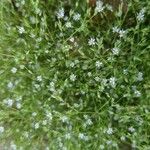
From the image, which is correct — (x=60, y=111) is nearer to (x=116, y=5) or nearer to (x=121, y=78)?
(x=121, y=78)

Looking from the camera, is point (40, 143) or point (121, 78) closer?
point (121, 78)

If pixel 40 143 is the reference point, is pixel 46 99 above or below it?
above

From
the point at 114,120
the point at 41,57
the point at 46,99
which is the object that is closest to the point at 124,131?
the point at 114,120

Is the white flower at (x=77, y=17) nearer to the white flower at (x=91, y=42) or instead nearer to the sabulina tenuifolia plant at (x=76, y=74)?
the sabulina tenuifolia plant at (x=76, y=74)

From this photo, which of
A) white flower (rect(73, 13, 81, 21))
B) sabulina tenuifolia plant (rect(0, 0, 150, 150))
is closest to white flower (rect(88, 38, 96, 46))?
sabulina tenuifolia plant (rect(0, 0, 150, 150))

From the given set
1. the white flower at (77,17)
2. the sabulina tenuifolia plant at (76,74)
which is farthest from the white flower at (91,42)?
the white flower at (77,17)

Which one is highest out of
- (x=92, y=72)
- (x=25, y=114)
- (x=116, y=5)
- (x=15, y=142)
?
(x=116, y=5)

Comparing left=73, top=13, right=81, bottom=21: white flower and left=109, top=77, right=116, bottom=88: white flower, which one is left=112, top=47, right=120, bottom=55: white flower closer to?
left=109, top=77, right=116, bottom=88: white flower

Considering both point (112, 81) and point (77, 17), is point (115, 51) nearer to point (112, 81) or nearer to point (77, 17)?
point (112, 81)

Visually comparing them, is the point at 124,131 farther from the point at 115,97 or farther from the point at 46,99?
the point at 46,99
